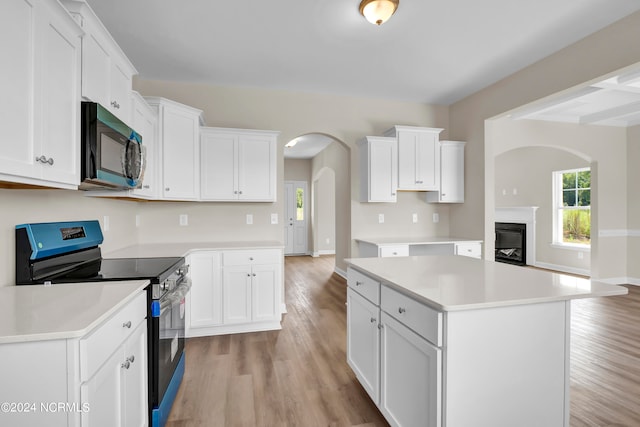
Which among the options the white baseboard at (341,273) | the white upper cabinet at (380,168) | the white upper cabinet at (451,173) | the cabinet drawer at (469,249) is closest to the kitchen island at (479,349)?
the cabinet drawer at (469,249)

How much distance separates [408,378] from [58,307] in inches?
59.9

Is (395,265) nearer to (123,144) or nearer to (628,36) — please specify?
(123,144)

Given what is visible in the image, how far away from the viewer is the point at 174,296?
2053mm

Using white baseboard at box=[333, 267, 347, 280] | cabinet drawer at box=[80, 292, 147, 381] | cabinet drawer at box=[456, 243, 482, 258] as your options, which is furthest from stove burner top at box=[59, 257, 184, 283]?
white baseboard at box=[333, 267, 347, 280]

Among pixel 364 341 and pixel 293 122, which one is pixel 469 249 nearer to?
pixel 364 341

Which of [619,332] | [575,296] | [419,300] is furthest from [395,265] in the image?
[619,332]

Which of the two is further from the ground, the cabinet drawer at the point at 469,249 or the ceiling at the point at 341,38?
the ceiling at the point at 341,38

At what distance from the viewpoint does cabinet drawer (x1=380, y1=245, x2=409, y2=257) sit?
12.8ft

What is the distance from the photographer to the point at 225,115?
158 inches

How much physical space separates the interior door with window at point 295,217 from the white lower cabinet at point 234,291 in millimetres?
5499

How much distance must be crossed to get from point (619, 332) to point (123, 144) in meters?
4.77

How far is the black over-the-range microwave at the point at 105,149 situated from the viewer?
163 cm

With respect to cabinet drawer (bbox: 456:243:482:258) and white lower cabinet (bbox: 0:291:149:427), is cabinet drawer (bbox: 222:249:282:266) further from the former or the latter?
cabinet drawer (bbox: 456:243:482:258)

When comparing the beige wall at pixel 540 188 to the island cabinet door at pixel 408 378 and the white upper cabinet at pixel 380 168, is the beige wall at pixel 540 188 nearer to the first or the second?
the white upper cabinet at pixel 380 168
